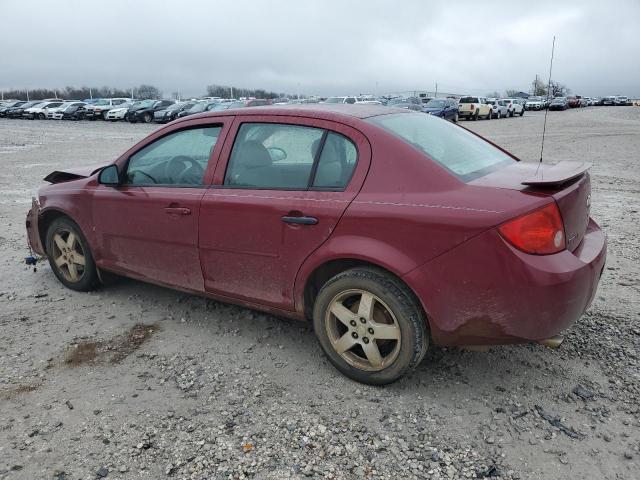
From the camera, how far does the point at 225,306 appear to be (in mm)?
4383

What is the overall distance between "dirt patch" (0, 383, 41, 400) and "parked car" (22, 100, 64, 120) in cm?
4736

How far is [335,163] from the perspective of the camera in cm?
317

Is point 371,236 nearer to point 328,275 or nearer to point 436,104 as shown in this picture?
point 328,275

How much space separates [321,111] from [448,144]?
845mm

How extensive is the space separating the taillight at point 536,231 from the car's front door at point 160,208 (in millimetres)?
2037

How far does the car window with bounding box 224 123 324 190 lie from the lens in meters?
3.29

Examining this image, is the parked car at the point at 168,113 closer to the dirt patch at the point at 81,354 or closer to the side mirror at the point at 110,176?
the side mirror at the point at 110,176

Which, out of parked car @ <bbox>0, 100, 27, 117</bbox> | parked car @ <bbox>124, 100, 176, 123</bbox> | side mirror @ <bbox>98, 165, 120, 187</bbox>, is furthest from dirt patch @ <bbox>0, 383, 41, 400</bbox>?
parked car @ <bbox>0, 100, 27, 117</bbox>

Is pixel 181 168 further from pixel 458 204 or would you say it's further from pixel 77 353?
pixel 458 204

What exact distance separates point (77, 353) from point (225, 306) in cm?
117

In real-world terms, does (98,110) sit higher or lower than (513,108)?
lower

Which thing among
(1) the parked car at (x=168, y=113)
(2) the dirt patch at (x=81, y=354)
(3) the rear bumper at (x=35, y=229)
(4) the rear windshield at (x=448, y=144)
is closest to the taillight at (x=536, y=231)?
(4) the rear windshield at (x=448, y=144)

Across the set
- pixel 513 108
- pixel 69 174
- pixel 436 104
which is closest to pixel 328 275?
pixel 69 174

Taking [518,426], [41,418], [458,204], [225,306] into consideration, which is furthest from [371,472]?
[225,306]
